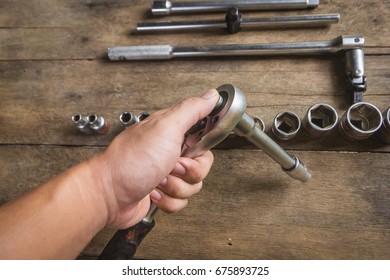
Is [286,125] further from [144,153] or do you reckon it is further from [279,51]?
[144,153]

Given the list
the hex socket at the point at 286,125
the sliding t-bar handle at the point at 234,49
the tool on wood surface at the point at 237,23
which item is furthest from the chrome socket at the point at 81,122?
the hex socket at the point at 286,125

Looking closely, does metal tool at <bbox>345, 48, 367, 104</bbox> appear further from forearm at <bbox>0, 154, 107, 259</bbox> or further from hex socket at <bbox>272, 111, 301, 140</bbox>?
forearm at <bbox>0, 154, 107, 259</bbox>

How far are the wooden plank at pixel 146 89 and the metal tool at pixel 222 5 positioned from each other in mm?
157

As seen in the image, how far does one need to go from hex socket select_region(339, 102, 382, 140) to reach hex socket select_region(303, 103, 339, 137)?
0.02 metres

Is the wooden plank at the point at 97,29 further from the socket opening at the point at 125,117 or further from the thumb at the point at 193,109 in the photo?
the thumb at the point at 193,109

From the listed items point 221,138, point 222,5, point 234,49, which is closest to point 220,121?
point 221,138

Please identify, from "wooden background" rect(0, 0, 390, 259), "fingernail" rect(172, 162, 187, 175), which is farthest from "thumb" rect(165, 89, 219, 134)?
"wooden background" rect(0, 0, 390, 259)

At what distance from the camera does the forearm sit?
1.57ft

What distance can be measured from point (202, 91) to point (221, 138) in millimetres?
303

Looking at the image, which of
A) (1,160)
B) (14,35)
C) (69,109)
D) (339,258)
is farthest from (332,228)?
(14,35)

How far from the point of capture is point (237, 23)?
0.81m

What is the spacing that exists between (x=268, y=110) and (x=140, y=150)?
0.37 m

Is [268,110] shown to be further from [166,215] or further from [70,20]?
[70,20]

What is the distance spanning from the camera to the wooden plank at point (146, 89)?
769 millimetres
